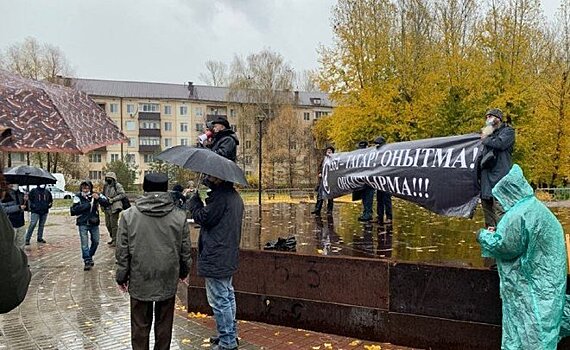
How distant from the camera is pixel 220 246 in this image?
5.57 meters

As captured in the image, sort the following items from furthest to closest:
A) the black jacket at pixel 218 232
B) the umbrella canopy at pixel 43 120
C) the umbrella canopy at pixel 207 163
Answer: the black jacket at pixel 218 232 < the umbrella canopy at pixel 207 163 < the umbrella canopy at pixel 43 120

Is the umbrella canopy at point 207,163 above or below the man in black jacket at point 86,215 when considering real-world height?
above

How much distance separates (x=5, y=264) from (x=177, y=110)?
261ft

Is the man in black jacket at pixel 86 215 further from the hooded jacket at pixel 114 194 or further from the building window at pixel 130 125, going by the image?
the building window at pixel 130 125

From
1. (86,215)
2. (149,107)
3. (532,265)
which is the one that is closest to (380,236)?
(532,265)

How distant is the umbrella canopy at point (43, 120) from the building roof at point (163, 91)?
71351 mm

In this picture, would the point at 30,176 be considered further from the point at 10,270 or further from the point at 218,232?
the point at 10,270

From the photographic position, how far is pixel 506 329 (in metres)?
4.70

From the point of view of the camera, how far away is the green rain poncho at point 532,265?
437 cm

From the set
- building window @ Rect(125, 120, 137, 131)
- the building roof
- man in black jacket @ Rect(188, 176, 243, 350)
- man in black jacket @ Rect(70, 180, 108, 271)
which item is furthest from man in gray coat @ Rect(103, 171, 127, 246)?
building window @ Rect(125, 120, 137, 131)

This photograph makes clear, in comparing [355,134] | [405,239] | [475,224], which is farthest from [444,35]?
[405,239]

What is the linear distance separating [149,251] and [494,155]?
374cm

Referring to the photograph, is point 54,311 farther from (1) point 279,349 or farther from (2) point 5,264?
(2) point 5,264

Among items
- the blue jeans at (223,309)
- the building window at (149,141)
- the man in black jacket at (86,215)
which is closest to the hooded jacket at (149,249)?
the blue jeans at (223,309)
